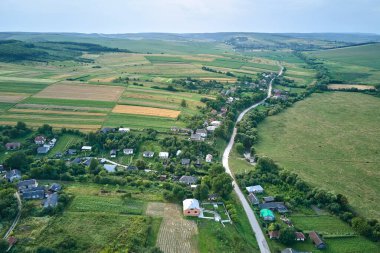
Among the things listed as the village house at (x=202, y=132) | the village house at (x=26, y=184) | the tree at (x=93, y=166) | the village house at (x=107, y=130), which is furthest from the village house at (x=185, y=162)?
the village house at (x=26, y=184)

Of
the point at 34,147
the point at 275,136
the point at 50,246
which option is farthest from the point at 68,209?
the point at 275,136

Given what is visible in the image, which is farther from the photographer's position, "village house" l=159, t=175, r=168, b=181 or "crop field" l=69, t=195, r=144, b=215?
"village house" l=159, t=175, r=168, b=181

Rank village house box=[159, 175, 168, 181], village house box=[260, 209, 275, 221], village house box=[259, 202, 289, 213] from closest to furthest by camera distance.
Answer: village house box=[260, 209, 275, 221] < village house box=[259, 202, 289, 213] < village house box=[159, 175, 168, 181]

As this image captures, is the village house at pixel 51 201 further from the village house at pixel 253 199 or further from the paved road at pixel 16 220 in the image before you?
the village house at pixel 253 199

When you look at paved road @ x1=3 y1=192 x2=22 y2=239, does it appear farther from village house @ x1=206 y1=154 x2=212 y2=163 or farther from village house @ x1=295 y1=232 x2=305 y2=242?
village house @ x1=295 y1=232 x2=305 y2=242

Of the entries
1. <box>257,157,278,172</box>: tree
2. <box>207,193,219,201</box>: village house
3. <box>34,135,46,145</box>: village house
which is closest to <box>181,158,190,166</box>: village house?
<box>207,193,219,201</box>: village house

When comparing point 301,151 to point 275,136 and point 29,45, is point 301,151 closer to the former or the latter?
point 275,136
